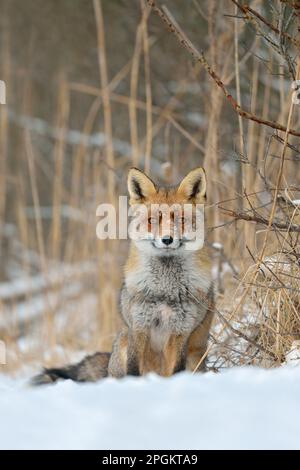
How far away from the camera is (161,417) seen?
2027mm

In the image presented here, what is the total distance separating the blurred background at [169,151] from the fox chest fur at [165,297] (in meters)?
0.20

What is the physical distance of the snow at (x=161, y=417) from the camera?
1.93 m

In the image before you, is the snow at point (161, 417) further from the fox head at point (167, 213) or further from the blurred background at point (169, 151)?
the fox head at point (167, 213)

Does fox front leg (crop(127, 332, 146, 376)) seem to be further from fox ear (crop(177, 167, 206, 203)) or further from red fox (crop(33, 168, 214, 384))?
fox ear (crop(177, 167, 206, 203))

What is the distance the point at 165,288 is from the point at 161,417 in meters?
1.61

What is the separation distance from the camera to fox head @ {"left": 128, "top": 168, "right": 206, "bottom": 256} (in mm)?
3609

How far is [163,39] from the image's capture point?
806cm

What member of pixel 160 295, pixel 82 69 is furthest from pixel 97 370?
pixel 82 69

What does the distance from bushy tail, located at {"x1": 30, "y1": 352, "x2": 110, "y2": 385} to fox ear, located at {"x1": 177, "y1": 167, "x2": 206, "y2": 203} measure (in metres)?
1.30

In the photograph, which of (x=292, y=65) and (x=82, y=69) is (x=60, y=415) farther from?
(x=82, y=69)

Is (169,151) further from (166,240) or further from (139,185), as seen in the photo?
(166,240)

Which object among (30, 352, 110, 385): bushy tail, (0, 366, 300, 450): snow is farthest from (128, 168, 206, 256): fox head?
(0, 366, 300, 450): snow
